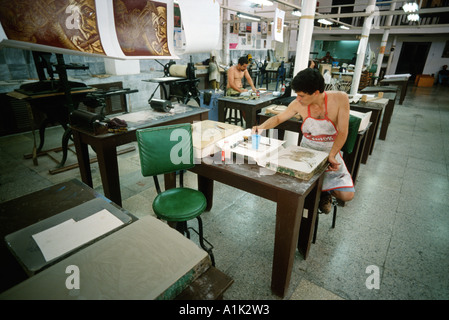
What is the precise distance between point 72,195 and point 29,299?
773 millimetres

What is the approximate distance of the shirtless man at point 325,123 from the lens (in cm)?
204

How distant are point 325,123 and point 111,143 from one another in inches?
83.9

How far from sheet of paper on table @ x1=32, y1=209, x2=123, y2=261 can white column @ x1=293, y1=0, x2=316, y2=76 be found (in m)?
3.54

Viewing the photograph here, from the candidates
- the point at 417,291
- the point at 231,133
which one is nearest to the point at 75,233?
the point at 231,133

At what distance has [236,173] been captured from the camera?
1.75 meters

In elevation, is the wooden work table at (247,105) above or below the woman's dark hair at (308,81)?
below

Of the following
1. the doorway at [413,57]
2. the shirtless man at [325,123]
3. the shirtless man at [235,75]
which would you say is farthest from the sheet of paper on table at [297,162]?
the doorway at [413,57]

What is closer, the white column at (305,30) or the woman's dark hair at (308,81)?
the woman's dark hair at (308,81)

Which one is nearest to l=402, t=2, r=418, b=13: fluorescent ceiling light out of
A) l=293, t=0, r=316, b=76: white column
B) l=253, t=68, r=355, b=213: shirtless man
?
l=293, t=0, r=316, b=76: white column

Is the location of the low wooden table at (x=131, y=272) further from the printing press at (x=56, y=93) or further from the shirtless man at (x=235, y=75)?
the shirtless man at (x=235, y=75)

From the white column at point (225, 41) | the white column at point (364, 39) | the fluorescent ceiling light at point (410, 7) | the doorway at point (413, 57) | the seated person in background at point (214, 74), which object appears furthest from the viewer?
the doorway at point (413, 57)

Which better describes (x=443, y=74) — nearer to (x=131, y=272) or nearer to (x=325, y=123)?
(x=325, y=123)

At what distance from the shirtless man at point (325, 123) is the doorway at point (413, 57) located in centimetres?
2008

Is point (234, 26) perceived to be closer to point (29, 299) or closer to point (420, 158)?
point (420, 158)
